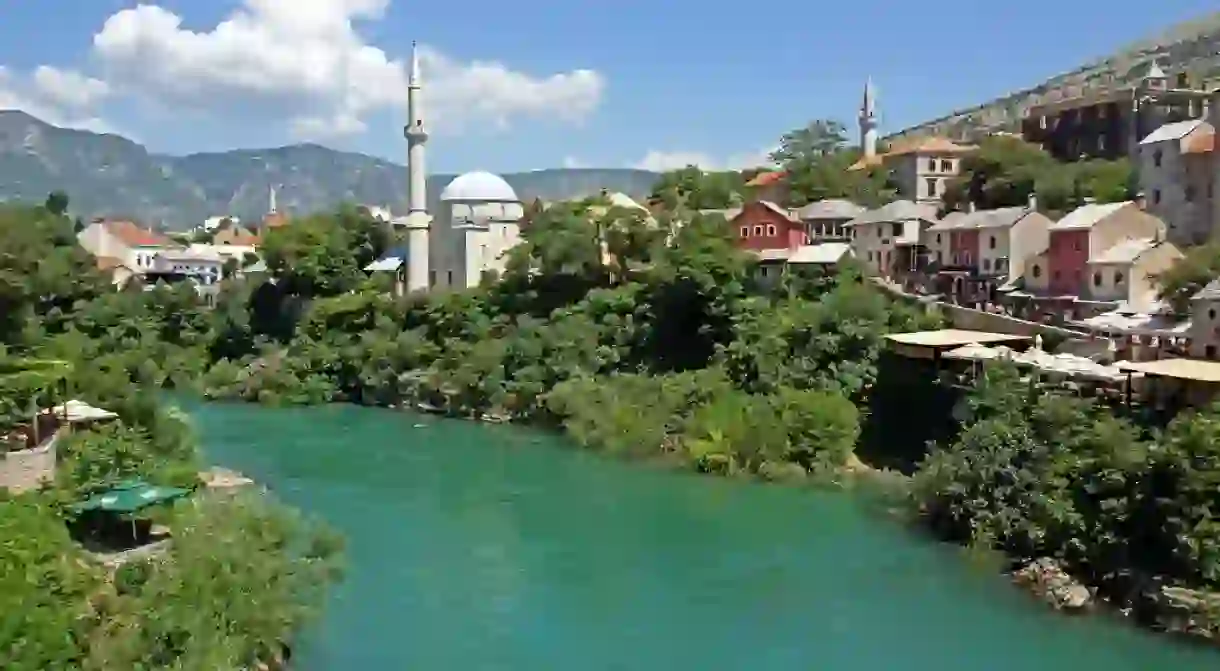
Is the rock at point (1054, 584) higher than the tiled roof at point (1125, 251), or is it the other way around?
the tiled roof at point (1125, 251)

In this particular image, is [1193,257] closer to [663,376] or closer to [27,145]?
[663,376]

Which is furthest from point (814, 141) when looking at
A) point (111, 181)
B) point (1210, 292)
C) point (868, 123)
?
point (111, 181)

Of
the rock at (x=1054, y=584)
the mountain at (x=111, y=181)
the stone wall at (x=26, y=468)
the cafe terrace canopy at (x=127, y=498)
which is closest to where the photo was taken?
the cafe terrace canopy at (x=127, y=498)

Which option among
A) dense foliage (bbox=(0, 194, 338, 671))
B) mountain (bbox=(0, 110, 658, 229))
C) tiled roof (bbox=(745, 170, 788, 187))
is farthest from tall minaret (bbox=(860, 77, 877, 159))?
mountain (bbox=(0, 110, 658, 229))

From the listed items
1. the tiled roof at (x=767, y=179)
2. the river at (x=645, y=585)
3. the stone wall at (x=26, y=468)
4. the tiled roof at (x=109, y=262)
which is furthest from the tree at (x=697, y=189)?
the stone wall at (x=26, y=468)

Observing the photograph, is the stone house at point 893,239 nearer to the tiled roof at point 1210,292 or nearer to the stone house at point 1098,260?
the stone house at point 1098,260
